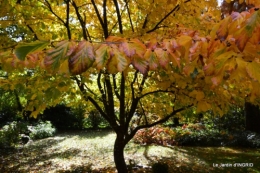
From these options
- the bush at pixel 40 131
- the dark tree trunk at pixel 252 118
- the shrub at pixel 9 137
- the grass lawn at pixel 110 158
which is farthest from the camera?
the bush at pixel 40 131

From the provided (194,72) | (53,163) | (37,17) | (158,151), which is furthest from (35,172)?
(194,72)

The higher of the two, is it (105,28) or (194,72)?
(105,28)

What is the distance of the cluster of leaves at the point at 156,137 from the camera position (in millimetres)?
12552

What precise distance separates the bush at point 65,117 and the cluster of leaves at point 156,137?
24.1ft

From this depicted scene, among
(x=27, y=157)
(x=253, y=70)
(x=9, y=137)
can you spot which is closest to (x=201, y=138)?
(x=27, y=157)

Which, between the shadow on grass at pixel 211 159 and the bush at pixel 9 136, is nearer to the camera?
the shadow on grass at pixel 211 159

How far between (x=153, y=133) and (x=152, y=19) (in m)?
10.1

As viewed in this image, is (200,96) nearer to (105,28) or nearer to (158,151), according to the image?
(105,28)

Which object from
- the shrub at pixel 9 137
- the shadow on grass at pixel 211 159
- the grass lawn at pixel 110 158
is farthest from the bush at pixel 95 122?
the shadow on grass at pixel 211 159

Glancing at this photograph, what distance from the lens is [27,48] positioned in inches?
36.9

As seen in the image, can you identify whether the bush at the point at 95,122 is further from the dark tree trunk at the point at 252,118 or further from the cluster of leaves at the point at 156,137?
the dark tree trunk at the point at 252,118

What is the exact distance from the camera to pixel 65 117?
64.5 ft

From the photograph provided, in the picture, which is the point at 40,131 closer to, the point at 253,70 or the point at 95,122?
the point at 95,122

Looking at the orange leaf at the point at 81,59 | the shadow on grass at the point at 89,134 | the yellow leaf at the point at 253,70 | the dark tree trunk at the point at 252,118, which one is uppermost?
the orange leaf at the point at 81,59
